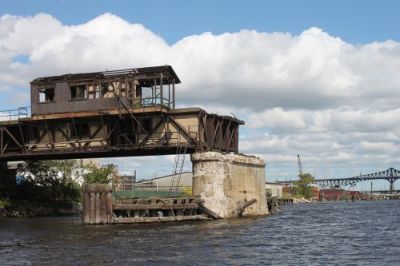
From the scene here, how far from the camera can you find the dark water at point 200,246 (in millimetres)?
25031

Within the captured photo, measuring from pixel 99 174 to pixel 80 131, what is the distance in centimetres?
4326

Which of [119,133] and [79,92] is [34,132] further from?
[119,133]

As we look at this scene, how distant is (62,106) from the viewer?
53.0 metres

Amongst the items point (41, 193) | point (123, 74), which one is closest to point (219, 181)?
point (123, 74)

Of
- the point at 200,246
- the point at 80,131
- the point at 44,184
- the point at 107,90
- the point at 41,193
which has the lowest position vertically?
the point at 200,246

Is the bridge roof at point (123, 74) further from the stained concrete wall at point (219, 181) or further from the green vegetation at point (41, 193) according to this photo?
the green vegetation at point (41, 193)


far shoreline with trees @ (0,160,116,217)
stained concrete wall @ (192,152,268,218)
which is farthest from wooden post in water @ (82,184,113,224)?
far shoreline with trees @ (0,160,116,217)

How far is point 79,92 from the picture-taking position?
5278 centimetres

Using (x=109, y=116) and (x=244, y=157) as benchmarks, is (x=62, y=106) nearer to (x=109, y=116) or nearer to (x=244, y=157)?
(x=109, y=116)

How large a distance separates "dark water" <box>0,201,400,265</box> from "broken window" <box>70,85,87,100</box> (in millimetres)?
15115

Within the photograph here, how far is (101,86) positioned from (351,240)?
27654mm

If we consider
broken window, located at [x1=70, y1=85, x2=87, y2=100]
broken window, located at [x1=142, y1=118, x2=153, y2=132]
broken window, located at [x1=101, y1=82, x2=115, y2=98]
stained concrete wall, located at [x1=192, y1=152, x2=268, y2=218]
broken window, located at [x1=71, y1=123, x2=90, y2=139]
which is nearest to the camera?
stained concrete wall, located at [x1=192, y1=152, x2=268, y2=218]

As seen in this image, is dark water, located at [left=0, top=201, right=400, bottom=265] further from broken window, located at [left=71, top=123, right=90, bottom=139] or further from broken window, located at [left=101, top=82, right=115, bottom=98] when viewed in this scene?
broken window, located at [left=101, top=82, right=115, bottom=98]

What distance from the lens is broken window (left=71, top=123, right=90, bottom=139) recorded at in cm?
5369
